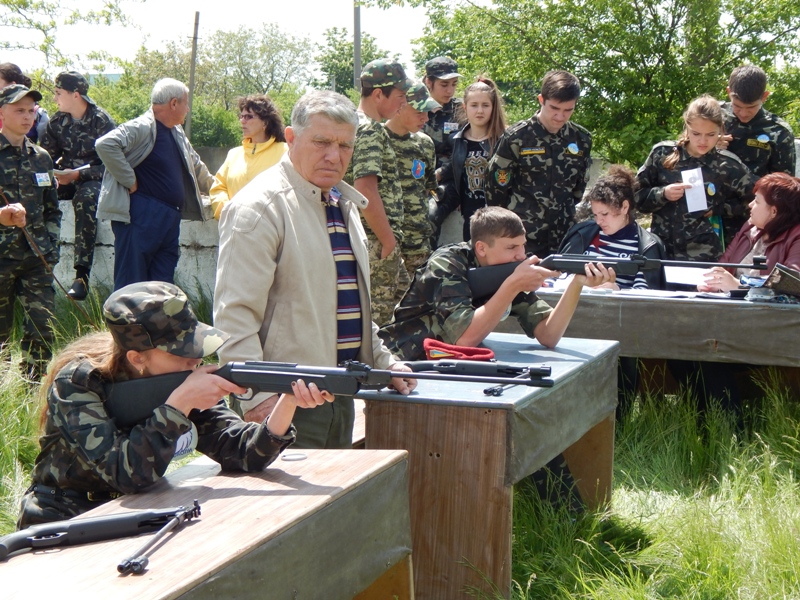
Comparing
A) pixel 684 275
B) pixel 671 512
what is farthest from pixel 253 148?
pixel 671 512

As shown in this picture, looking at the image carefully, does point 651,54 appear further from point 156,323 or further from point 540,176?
point 156,323

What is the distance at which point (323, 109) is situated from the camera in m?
3.20

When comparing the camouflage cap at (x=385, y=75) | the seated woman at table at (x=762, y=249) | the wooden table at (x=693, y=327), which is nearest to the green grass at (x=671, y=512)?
the seated woman at table at (x=762, y=249)

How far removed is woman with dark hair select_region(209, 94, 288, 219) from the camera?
697 centimetres

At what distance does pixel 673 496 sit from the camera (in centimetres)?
454

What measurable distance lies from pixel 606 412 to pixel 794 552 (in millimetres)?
1040

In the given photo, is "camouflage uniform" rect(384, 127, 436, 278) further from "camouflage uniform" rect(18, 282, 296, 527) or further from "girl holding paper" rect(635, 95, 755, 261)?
"camouflage uniform" rect(18, 282, 296, 527)

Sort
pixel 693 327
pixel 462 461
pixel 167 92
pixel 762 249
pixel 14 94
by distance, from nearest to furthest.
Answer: pixel 462 461 < pixel 693 327 < pixel 762 249 < pixel 14 94 < pixel 167 92

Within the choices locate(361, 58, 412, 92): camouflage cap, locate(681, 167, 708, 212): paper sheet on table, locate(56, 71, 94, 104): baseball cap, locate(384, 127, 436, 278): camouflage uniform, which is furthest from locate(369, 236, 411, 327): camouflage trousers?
locate(56, 71, 94, 104): baseball cap

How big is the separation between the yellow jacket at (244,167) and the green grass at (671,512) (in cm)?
201

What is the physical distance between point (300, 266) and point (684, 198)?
3.83 m

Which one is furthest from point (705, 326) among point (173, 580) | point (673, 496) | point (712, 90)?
point (712, 90)

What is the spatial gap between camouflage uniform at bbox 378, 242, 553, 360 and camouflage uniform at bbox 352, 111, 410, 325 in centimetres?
130

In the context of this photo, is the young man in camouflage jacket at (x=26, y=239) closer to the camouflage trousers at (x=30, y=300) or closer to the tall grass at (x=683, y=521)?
the camouflage trousers at (x=30, y=300)
